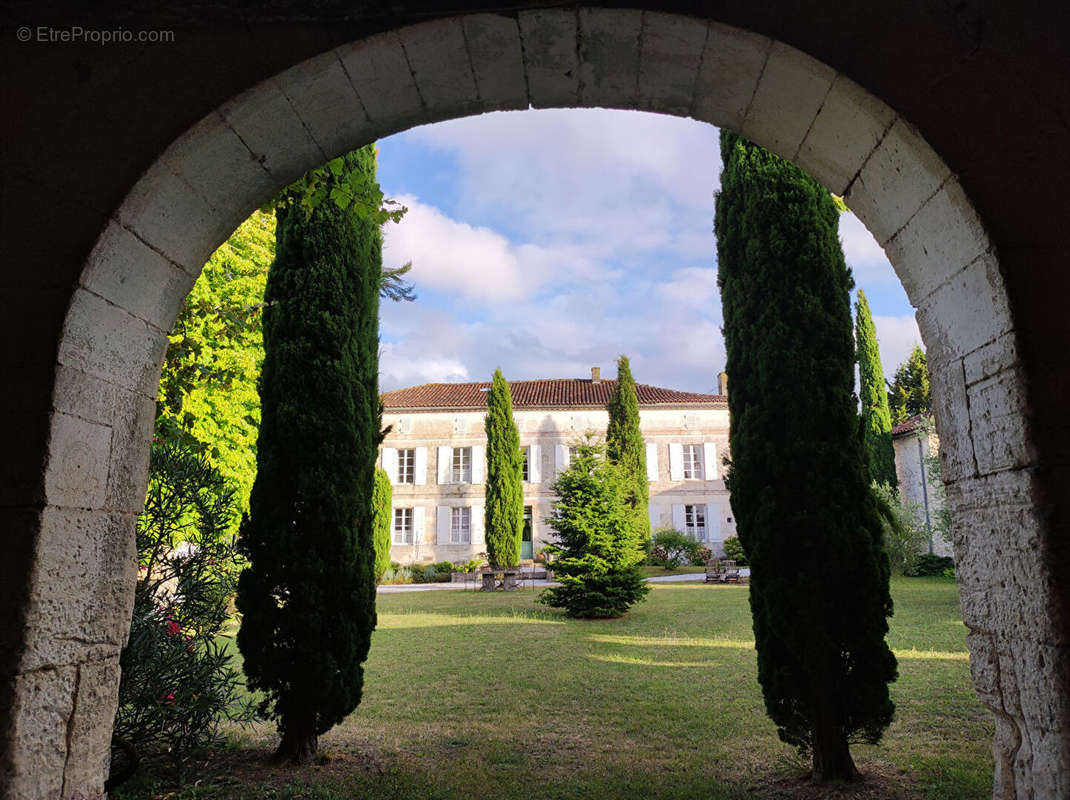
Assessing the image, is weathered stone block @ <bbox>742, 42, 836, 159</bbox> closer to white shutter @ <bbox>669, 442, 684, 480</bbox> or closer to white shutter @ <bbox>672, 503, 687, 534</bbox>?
white shutter @ <bbox>672, 503, 687, 534</bbox>

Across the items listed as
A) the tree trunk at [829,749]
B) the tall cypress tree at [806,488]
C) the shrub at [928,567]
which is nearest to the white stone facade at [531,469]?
the shrub at [928,567]

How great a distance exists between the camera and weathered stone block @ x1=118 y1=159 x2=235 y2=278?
7.26 ft

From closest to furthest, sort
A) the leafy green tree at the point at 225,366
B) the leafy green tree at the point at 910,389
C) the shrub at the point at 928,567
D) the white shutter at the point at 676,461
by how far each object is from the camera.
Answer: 1. the leafy green tree at the point at 225,366
2. the shrub at the point at 928,567
3. the white shutter at the point at 676,461
4. the leafy green tree at the point at 910,389

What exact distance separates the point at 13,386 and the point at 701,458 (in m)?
26.1

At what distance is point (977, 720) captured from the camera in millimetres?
5148

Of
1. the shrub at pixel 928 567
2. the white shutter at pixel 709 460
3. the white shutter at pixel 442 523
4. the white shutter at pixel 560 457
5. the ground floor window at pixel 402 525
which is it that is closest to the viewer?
the shrub at pixel 928 567

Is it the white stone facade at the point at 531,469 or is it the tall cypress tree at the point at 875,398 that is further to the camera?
the white stone facade at the point at 531,469

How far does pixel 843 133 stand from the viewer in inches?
92.9

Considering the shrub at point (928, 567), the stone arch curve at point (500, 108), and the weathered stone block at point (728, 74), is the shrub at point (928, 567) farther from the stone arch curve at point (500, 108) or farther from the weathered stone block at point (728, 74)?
the weathered stone block at point (728, 74)

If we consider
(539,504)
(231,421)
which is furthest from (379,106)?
(539,504)

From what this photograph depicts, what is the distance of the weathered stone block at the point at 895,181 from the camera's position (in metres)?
2.15

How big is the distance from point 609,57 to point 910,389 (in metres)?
35.4

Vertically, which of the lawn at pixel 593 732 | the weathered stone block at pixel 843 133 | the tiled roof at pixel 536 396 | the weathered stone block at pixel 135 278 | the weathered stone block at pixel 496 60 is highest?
the tiled roof at pixel 536 396

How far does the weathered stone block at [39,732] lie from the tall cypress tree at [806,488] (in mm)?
3610
